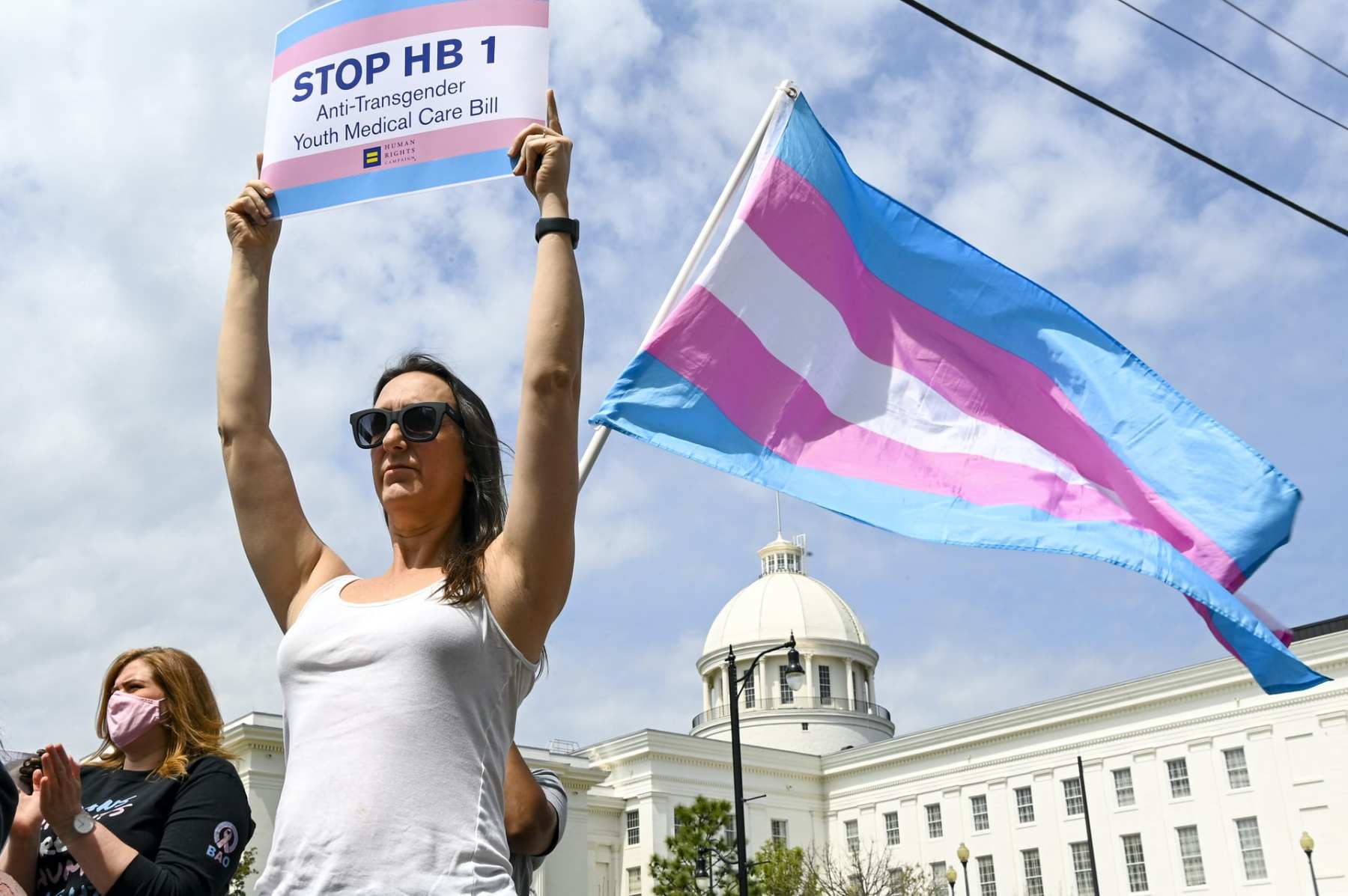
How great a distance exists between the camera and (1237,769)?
48.6 m

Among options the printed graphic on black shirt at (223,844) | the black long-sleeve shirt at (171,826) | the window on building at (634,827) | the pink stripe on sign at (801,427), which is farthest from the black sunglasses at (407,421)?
the window on building at (634,827)

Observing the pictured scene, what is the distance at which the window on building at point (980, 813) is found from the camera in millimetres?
56844

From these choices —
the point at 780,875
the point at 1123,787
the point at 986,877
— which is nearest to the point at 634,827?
the point at 986,877

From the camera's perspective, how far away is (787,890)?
42719 millimetres

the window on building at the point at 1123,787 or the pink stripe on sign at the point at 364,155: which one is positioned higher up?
the window on building at the point at 1123,787

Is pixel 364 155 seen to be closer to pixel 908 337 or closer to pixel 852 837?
pixel 908 337

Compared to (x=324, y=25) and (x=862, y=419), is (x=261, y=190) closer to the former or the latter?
(x=324, y=25)

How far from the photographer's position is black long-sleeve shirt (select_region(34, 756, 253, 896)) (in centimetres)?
317

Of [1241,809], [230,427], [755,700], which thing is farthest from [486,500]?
[755,700]

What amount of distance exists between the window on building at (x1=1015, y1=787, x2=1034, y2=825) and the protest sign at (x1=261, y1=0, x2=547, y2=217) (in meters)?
56.3

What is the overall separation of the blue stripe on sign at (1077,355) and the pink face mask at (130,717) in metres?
4.58

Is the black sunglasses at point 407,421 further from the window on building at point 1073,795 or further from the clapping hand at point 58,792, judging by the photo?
the window on building at point 1073,795

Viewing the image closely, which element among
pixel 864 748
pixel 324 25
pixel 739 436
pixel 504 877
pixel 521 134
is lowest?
pixel 504 877

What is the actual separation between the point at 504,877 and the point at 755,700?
68.9 m
